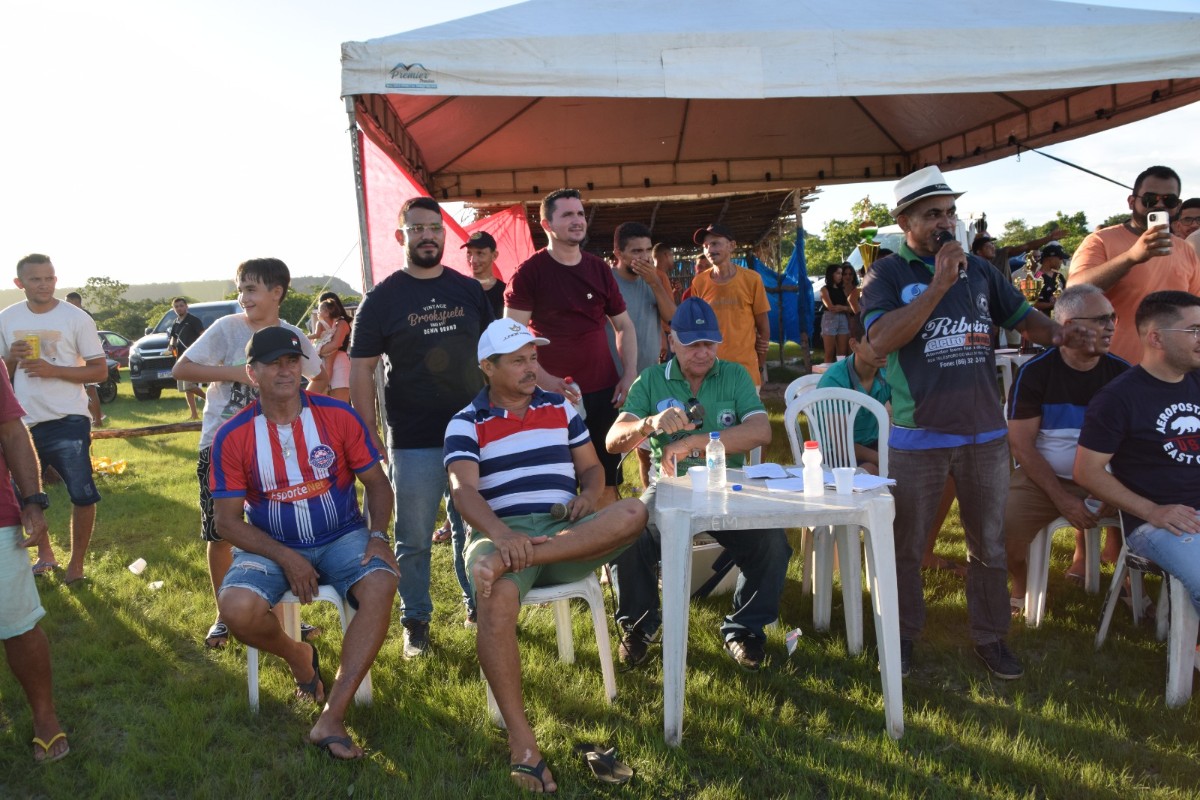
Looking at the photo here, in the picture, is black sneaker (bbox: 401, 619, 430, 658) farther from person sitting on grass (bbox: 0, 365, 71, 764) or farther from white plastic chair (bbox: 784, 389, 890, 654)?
white plastic chair (bbox: 784, 389, 890, 654)

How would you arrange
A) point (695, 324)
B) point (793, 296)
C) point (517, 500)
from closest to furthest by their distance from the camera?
point (517, 500), point (695, 324), point (793, 296)

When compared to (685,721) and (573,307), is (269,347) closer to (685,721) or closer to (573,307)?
(573,307)

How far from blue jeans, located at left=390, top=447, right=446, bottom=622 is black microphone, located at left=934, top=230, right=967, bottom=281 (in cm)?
234

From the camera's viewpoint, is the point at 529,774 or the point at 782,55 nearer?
the point at 529,774

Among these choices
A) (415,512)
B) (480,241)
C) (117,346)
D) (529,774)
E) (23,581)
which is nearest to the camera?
(529,774)

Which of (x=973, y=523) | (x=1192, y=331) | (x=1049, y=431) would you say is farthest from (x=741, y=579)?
(x=1192, y=331)

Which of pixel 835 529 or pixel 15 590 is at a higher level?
pixel 15 590

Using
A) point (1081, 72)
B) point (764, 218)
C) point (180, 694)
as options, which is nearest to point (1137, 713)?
point (1081, 72)

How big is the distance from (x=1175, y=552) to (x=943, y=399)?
0.99 metres

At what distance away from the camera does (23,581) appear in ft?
9.75

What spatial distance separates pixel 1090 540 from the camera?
395 cm

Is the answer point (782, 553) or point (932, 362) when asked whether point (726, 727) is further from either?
point (932, 362)

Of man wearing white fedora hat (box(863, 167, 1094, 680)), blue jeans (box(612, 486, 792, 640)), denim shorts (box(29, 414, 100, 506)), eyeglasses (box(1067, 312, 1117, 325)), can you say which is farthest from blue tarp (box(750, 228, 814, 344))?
denim shorts (box(29, 414, 100, 506))

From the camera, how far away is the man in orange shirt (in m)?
5.83
